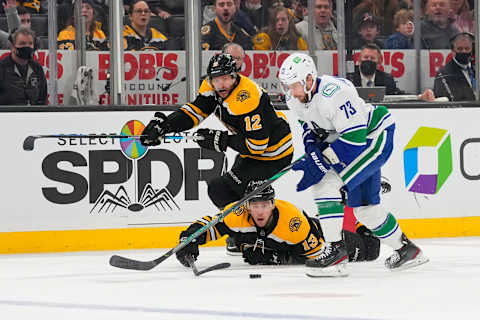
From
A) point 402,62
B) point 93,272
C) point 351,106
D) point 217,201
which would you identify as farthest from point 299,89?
point 402,62

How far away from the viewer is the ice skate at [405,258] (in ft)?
16.0

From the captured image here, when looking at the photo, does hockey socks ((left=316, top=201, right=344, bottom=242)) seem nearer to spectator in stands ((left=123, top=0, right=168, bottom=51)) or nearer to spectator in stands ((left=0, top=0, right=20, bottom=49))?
spectator in stands ((left=123, top=0, right=168, bottom=51))

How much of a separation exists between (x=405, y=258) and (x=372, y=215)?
0.30 meters

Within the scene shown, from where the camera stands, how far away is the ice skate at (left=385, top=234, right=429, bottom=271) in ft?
16.0

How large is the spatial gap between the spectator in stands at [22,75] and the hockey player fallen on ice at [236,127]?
4.20ft

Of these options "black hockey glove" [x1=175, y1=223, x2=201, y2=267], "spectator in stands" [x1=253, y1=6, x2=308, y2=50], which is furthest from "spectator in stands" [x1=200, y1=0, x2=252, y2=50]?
"black hockey glove" [x1=175, y1=223, x2=201, y2=267]

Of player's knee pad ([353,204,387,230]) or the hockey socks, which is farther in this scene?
player's knee pad ([353,204,387,230])

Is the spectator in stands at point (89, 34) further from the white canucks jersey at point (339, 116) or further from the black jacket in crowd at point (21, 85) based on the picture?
the white canucks jersey at point (339, 116)

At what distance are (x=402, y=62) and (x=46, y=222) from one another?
283cm

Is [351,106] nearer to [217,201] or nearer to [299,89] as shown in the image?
[299,89]

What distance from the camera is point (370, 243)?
5336 mm

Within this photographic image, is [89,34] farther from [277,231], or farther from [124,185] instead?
[277,231]

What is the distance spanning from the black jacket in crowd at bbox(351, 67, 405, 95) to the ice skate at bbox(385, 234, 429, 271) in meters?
2.16

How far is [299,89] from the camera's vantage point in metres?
4.56
